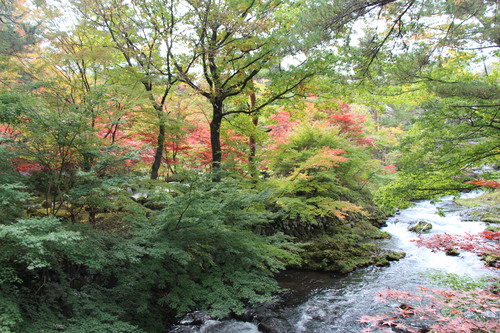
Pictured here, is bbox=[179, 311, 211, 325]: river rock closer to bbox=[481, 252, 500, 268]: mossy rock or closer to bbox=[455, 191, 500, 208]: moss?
bbox=[481, 252, 500, 268]: mossy rock

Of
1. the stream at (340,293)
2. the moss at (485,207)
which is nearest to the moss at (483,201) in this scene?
the moss at (485,207)

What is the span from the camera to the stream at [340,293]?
4945mm

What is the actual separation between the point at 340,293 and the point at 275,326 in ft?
6.97

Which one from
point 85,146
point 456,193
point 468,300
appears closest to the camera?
point 85,146

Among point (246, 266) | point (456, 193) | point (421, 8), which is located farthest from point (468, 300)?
point (421, 8)

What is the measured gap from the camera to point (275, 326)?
4.85 meters

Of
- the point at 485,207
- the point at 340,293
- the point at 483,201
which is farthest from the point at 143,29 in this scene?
the point at 483,201

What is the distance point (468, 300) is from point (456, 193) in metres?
2.14

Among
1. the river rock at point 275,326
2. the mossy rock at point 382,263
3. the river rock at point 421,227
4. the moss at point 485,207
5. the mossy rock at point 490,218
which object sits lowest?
the river rock at point 275,326

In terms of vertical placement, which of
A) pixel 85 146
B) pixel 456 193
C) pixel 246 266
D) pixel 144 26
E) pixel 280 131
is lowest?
pixel 246 266

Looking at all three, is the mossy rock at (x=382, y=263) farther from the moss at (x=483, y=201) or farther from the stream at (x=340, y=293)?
the moss at (x=483, y=201)

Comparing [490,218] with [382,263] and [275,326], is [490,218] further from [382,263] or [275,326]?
[275,326]

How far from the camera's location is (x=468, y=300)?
4590 mm

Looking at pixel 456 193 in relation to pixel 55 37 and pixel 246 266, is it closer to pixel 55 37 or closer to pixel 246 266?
pixel 246 266
